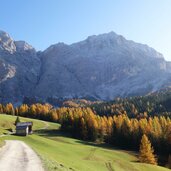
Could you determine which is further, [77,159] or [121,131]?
[121,131]

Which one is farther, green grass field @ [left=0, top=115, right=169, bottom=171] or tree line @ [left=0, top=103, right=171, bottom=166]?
tree line @ [left=0, top=103, right=171, bottom=166]

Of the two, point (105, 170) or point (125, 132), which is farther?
point (125, 132)

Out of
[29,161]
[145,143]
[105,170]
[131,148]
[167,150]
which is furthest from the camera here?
[131,148]

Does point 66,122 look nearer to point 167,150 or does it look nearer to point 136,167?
point 167,150

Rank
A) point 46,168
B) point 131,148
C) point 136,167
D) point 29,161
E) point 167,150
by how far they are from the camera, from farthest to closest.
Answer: point 131,148
point 167,150
point 136,167
point 29,161
point 46,168

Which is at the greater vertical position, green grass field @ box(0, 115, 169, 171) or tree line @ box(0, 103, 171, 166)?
tree line @ box(0, 103, 171, 166)

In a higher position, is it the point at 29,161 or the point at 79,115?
the point at 79,115

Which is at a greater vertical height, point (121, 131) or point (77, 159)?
point (121, 131)

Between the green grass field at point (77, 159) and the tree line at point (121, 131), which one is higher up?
the tree line at point (121, 131)

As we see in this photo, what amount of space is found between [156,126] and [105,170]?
305 ft

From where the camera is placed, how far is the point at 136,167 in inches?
3268

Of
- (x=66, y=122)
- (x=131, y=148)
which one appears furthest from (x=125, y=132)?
(x=66, y=122)

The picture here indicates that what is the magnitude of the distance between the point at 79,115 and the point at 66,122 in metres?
8.23

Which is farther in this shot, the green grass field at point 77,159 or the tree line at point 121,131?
the tree line at point 121,131
